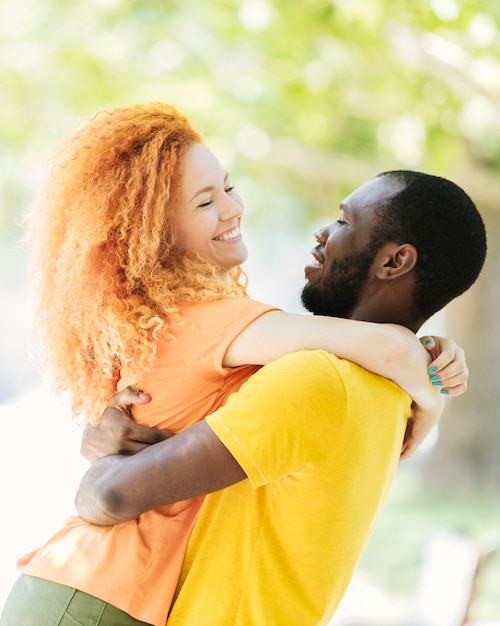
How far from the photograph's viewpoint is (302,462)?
1653mm

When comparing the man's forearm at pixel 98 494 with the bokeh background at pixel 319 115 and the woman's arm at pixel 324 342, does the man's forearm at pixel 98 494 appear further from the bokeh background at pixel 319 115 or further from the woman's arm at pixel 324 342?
the bokeh background at pixel 319 115

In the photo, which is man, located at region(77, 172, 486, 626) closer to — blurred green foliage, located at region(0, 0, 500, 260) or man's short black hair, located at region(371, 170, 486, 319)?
man's short black hair, located at region(371, 170, 486, 319)

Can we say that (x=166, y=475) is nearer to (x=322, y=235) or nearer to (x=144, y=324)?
(x=144, y=324)

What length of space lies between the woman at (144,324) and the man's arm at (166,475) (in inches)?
3.9

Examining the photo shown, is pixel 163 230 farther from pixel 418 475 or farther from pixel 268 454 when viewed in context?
pixel 418 475

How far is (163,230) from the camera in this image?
6.47 ft

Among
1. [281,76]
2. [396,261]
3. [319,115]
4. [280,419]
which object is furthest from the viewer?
[319,115]

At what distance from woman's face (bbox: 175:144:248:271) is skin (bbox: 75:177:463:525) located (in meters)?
0.21

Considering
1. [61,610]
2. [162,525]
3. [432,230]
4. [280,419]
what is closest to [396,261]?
[432,230]

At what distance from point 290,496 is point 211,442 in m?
0.21

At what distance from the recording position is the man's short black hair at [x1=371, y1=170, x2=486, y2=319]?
193cm

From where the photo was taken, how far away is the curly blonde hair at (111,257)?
188 cm

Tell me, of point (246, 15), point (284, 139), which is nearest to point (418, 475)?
point (284, 139)

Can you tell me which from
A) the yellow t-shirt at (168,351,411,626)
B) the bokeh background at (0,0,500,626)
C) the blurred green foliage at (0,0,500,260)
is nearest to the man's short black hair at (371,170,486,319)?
the yellow t-shirt at (168,351,411,626)
